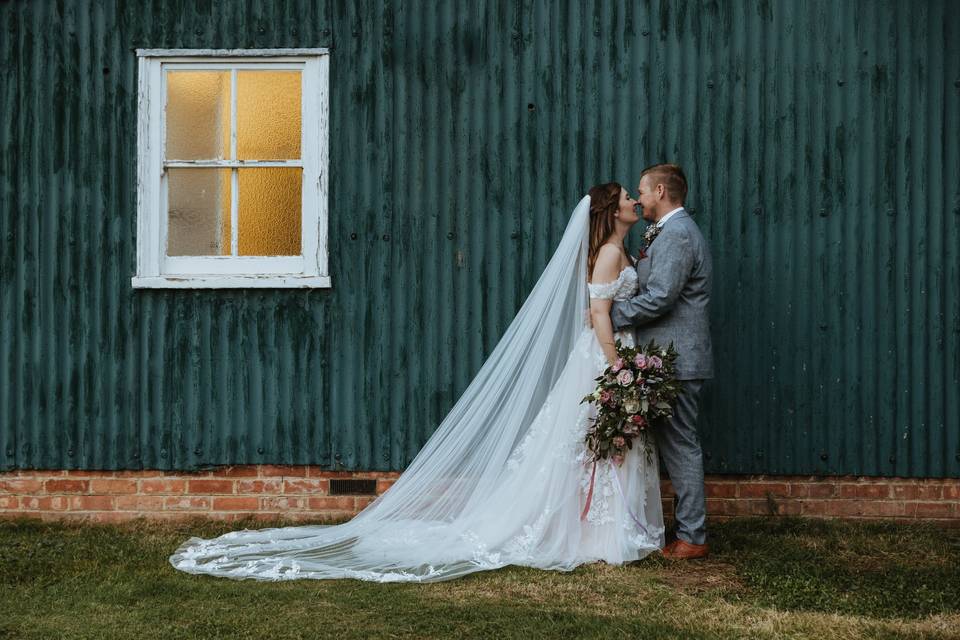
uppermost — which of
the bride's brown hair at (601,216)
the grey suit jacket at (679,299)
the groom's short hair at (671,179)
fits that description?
the groom's short hair at (671,179)

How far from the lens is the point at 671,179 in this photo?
18.7 feet

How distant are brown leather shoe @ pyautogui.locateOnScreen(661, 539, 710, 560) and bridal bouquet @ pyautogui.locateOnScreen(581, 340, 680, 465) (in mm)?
530

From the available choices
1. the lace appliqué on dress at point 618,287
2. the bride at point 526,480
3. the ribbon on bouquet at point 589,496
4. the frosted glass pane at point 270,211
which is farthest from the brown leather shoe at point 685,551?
the frosted glass pane at point 270,211

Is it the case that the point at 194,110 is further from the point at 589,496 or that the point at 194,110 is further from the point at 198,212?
the point at 589,496

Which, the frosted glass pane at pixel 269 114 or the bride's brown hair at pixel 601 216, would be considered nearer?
the bride's brown hair at pixel 601 216

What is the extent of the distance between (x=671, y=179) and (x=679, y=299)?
70 centimetres

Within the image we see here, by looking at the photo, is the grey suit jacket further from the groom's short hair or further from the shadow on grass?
the shadow on grass

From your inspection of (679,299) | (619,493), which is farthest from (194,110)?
(619,493)

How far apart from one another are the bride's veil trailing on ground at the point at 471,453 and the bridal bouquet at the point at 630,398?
43 centimetres

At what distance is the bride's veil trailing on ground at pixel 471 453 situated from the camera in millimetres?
5414

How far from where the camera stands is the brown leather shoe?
17.7ft

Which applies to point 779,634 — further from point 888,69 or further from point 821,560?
point 888,69

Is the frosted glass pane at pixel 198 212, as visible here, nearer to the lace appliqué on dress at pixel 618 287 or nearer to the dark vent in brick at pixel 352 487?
the dark vent in brick at pixel 352 487

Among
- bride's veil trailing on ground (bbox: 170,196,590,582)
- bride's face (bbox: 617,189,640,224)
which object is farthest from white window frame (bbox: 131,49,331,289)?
bride's face (bbox: 617,189,640,224)
